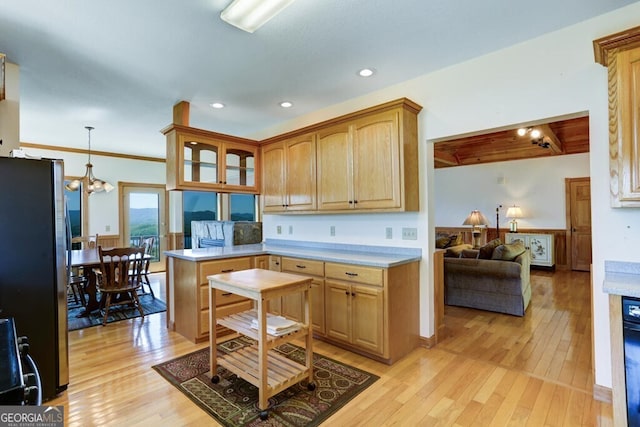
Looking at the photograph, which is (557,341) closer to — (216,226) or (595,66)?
(595,66)

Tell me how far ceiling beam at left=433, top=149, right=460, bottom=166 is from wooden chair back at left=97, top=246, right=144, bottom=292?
5902 mm

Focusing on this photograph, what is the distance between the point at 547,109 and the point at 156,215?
7125mm

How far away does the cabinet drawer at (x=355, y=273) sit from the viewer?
266 centimetres

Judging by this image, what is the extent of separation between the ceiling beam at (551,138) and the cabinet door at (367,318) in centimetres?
391

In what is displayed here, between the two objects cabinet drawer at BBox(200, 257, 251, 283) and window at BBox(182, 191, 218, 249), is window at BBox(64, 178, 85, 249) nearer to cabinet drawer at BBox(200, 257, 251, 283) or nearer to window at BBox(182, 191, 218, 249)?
window at BBox(182, 191, 218, 249)

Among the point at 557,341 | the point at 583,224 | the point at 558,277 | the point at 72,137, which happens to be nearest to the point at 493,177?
the point at 583,224

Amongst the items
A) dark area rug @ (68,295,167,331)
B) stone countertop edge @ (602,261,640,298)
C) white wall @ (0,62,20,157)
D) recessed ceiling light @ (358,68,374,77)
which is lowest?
dark area rug @ (68,295,167,331)

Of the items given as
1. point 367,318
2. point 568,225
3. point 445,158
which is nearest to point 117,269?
point 367,318

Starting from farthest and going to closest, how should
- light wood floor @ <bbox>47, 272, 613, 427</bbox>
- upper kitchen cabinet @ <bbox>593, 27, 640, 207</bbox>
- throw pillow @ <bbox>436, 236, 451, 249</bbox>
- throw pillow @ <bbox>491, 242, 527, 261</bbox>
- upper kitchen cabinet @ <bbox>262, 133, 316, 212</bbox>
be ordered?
throw pillow @ <bbox>436, 236, 451, 249</bbox>, throw pillow @ <bbox>491, 242, 527, 261</bbox>, upper kitchen cabinet @ <bbox>262, 133, 316, 212</bbox>, light wood floor @ <bbox>47, 272, 613, 427</bbox>, upper kitchen cabinet @ <bbox>593, 27, 640, 207</bbox>

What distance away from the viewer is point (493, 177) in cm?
764

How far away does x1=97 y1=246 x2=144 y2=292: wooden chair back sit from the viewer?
380 cm

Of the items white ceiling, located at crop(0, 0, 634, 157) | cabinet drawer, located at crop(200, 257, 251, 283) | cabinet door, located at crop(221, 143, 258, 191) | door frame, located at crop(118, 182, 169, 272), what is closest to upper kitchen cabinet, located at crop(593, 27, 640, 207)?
white ceiling, located at crop(0, 0, 634, 157)

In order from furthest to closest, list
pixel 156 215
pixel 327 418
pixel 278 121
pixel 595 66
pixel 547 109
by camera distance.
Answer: pixel 156 215, pixel 278 121, pixel 547 109, pixel 595 66, pixel 327 418

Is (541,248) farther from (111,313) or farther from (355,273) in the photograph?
(111,313)
